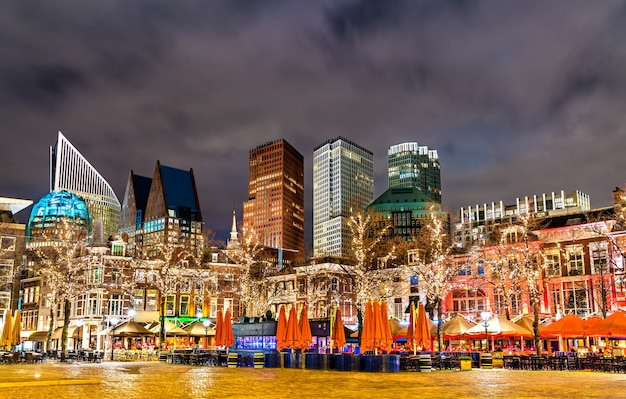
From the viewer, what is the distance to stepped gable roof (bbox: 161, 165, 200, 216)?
190250 mm

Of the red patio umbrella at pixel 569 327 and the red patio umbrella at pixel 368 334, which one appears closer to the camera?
the red patio umbrella at pixel 368 334

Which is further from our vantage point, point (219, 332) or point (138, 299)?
point (138, 299)

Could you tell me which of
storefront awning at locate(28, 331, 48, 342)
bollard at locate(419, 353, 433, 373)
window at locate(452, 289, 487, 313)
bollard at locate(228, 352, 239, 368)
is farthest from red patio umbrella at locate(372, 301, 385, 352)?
storefront awning at locate(28, 331, 48, 342)

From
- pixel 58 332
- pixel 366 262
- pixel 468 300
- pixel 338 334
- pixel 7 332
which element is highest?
pixel 366 262

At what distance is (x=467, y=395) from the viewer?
64.4ft

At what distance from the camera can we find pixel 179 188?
195 meters

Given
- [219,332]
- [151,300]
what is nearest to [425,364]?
[219,332]

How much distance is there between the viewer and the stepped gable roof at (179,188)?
19025cm

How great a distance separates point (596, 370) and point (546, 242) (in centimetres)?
2758

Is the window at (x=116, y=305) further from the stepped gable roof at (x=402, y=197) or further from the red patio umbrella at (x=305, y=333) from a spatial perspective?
the stepped gable roof at (x=402, y=197)

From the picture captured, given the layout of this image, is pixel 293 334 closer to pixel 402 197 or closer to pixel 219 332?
pixel 219 332

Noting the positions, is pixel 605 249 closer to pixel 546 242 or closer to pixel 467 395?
pixel 546 242

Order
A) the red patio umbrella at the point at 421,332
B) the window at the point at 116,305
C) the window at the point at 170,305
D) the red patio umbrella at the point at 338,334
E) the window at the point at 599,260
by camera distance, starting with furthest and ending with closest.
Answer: the window at the point at 170,305 → the window at the point at 116,305 → the window at the point at 599,260 → the red patio umbrella at the point at 338,334 → the red patio umbrella at the point at 421,332

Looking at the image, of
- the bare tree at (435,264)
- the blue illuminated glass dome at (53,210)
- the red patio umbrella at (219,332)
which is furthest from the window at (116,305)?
the blue illuminated glass dome at (53,210)
